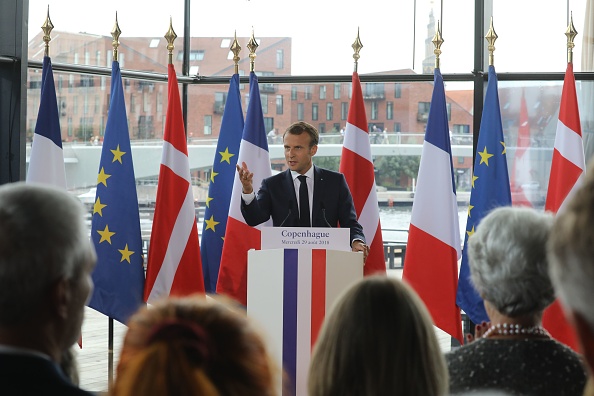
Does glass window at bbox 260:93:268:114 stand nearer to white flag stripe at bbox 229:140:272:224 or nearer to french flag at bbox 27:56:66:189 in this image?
white flag stripe at bbox 229:140:272:224

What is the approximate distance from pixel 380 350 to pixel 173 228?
3.60 metres

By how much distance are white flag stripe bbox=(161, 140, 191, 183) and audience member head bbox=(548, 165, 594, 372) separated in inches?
172

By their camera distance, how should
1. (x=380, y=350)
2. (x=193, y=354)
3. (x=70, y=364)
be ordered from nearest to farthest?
(x=193, y=354) < (x=380, y=350) < (x=70, y=364)

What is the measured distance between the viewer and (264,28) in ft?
18.5

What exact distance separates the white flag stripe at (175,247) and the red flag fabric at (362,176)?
964 millimetres

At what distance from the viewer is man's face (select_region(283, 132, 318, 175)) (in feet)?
14.2

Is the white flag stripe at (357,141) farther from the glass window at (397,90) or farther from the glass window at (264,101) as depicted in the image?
the glass window at (264,101)

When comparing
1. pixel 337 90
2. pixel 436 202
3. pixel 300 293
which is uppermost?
pixel 337 90

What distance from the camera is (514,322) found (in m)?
1.84

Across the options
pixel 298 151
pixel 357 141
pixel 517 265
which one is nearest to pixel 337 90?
pixel 357 141

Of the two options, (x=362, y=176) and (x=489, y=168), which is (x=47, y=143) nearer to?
(x=362, y=176)

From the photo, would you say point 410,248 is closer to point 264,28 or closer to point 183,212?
point 183,212

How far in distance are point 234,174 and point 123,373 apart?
165 inches

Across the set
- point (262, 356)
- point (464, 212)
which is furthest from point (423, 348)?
→ point (464, 212)
